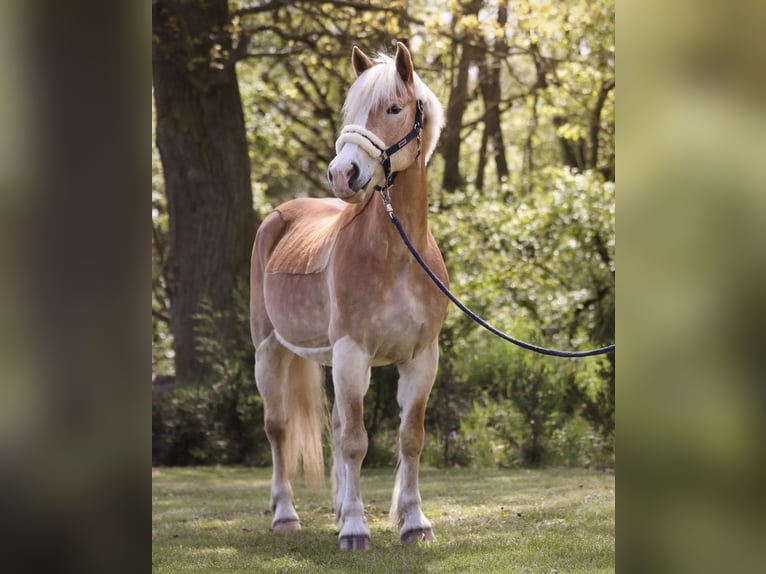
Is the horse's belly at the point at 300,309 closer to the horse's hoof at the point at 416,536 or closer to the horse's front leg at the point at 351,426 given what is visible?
→ the horse's front leg at the point at 351,426

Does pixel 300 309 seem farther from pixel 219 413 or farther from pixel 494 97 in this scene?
pixel 494 97

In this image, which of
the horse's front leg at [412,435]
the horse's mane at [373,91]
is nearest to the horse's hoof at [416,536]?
the horse's front leg at [412,435]

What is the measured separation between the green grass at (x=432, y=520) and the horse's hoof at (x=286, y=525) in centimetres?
6

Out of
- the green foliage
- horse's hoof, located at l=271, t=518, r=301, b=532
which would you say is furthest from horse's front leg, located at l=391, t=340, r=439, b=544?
the green foliage

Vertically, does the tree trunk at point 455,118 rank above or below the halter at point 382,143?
above

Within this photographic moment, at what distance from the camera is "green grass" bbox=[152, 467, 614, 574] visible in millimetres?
4746

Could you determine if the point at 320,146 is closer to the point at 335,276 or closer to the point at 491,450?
the point at 491,450

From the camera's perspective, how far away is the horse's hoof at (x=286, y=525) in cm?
586

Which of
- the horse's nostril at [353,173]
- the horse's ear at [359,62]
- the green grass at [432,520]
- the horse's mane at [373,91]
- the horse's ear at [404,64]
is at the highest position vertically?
the horse's ear at [359,62]

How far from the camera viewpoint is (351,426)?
5.06 meters

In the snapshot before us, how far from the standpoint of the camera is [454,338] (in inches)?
408

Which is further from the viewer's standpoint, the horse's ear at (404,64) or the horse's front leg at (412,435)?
the horse's front leg at (412,435)
